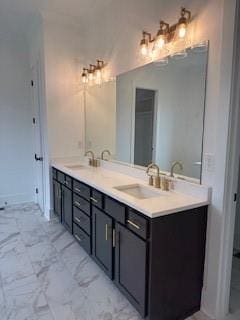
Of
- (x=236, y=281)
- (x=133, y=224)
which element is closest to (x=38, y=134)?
(x=133, y=224)

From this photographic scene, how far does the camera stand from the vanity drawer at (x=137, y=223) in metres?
1.61

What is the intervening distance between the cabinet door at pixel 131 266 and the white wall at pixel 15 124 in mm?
3028

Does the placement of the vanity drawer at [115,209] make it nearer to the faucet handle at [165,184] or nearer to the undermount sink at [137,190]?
the undermount sink at [137,190]

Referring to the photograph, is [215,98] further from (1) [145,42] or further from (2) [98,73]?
(2) [98,73]

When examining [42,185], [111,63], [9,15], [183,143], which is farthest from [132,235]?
[9,15]

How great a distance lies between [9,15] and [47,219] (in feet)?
9.47

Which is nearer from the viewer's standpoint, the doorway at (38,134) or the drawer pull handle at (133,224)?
the drawer pull handle at (133,224)

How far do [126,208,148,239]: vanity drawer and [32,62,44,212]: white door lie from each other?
242 cm

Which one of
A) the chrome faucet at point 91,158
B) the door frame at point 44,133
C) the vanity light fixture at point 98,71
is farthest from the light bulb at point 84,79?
the chrome faucet at point 91,158

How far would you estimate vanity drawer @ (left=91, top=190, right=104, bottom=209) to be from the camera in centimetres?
218

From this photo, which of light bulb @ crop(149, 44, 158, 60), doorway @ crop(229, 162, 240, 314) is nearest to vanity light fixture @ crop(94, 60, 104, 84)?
light bulb @ crop(149, 44, 158, 60)

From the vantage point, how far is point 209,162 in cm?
176

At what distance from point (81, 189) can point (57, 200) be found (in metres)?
0.93

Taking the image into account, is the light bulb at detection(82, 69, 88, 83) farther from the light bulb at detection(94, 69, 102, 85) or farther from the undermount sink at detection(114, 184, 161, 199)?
the undermount sink at detection(114, 184, 161, 199)
